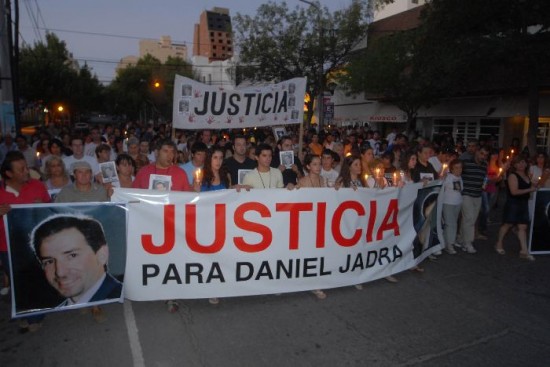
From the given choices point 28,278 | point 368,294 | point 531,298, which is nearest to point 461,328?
point 368,294

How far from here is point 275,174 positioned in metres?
5.35

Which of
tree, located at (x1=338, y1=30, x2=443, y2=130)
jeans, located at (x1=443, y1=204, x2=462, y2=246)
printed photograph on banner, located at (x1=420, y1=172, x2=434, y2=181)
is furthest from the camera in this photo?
tree, located at (x1=338, y1=30, x2=443, y2=130)

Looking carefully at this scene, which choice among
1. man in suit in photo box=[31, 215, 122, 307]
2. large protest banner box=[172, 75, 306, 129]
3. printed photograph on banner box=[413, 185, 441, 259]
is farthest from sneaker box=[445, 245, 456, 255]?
man in suit in photo box=[31, 215, 122, 307]

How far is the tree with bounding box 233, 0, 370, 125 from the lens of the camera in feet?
87.8

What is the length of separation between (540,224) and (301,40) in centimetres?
2308

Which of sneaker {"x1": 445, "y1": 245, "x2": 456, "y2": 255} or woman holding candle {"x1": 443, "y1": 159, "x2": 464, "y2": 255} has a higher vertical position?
woman holding candle {"x1": 443, "y1": 159, "x2": 464, "y2": 255}

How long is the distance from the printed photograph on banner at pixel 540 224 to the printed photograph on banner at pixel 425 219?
1697 mm

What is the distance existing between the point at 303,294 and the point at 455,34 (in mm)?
13830

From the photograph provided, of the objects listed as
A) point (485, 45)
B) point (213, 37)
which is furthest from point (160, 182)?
point (213, 37)

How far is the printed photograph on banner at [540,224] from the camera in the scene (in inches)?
254

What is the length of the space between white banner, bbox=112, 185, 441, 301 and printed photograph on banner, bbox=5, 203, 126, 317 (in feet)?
0.56

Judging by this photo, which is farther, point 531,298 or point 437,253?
point 437,253

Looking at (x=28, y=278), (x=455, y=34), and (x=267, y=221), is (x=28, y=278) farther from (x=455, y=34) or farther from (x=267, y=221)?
(x=455, y=34)

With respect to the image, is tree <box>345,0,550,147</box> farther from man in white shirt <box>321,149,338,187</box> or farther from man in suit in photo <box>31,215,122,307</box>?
man in suit in photo <box>31,215,122,307</box>
